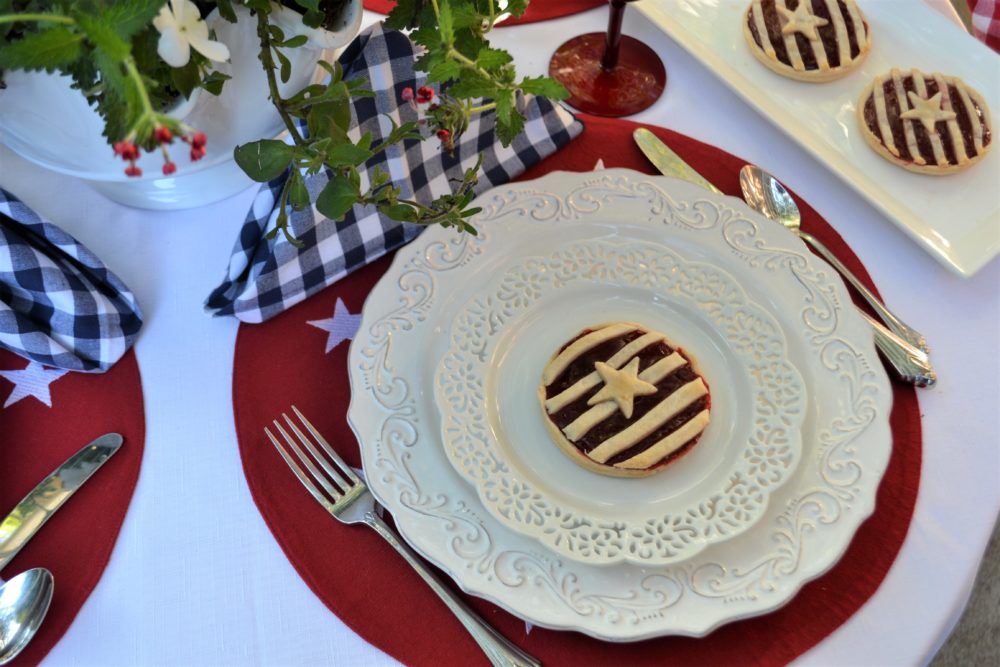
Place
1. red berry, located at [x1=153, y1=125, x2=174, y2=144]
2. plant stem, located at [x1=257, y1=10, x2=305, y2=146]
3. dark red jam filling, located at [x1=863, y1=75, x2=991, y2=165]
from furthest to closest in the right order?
1. dark red jam filling, located at [x1=863, y1=75, x2=991, y2=165]
2. plant stem, located at [x1=257, y1=10, x2=305, y2=146]
3. red berry, located at [x1=153, y1=125, x2=174, y2=144]

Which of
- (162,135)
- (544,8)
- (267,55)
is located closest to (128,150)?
(162,135)

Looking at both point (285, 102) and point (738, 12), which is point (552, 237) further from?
point (738, 12)

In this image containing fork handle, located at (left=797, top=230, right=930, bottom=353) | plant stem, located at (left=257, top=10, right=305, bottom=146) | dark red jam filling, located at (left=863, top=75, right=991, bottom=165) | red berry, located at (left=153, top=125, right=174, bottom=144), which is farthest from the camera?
dark red jam filling, located at (left=863, top=75, right=991, bottom=165)

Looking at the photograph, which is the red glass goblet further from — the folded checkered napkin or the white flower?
the white flower

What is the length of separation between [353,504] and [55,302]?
406mm

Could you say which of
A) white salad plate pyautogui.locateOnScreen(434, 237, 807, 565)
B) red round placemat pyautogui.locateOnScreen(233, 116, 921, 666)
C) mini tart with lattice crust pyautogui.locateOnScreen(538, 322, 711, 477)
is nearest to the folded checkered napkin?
red round placemat pyautogui.locateOnScreen(233, 116, 921, 666)

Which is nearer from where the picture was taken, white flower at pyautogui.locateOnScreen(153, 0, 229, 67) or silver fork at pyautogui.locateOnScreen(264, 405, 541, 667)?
white flower at pyautogui.locateOnScreen(153, 0, 229, 67)

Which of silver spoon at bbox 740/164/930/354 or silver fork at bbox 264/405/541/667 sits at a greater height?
silver spoon at bbox 740/164/930/354

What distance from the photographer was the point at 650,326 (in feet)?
2.88

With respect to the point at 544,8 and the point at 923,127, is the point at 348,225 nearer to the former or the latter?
the point at 544,8

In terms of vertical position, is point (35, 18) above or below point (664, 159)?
above

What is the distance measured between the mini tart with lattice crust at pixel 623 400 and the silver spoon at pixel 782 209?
251 mm

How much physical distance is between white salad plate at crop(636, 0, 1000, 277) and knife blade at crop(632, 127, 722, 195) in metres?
0.14

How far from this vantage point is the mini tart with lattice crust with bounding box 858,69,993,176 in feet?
3.21
